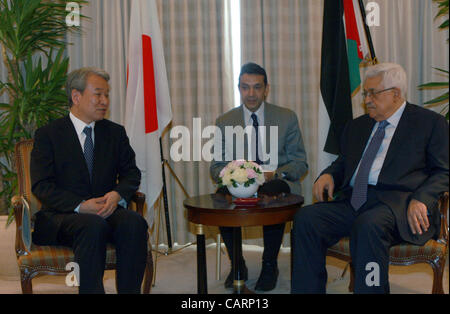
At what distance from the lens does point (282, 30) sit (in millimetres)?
4840

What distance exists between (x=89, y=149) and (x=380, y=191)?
1.81 meters

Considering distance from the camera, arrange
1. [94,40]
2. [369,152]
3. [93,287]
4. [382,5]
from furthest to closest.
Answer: [94,40] < [382,5] < [369,152] < [93,287]

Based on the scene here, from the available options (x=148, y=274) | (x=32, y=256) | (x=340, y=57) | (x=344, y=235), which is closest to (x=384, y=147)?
(x=344, y=235)

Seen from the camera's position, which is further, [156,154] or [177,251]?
[177,251]

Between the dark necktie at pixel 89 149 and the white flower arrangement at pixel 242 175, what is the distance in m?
0.84

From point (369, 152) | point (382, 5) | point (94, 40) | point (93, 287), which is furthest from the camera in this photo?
point (94, 40)

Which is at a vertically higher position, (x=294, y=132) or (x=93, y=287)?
(x=294, y=132)

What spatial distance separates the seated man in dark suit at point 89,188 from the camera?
2.86 metres

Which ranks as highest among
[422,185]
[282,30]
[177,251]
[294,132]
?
[282,30]

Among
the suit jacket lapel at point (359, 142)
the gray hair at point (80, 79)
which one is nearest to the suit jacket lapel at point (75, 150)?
the gray hair at point (80, 79)

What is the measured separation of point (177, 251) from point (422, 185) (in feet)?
8.83

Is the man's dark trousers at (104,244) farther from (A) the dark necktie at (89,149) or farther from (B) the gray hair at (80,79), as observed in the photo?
(B) the gray hair at (80,79)

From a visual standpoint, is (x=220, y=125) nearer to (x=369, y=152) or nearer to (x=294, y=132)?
(x=294, y=132)
